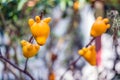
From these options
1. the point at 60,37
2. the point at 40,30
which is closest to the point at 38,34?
the point at 40,30

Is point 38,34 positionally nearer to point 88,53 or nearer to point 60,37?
point 88,53

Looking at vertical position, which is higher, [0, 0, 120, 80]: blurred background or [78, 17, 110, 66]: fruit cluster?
[78, 17, 110, 66]: fruit cluster

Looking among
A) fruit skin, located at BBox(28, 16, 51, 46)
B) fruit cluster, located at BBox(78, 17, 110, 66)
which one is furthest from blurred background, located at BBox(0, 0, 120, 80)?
fruit skin, located at BBox(28, 16, 51, 46)

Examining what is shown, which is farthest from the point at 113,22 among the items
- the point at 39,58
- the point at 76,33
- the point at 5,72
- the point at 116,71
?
the point at 76,33

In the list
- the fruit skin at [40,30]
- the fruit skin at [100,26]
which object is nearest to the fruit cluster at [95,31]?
the fruit skin at [100,26]

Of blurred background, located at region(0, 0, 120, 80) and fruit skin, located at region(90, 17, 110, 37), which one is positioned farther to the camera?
blurred background, located at region(0, 0, 120, 80)

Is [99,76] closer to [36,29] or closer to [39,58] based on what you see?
A: [36,29]

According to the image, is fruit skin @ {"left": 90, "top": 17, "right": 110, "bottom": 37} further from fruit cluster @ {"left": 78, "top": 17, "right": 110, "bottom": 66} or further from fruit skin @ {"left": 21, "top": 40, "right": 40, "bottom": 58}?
fruit skin @ {"left": 21, "top": 40, "right": 40, "bottom": 58}

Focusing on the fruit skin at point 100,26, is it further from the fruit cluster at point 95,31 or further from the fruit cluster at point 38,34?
the fruit cluster at point 38,34
